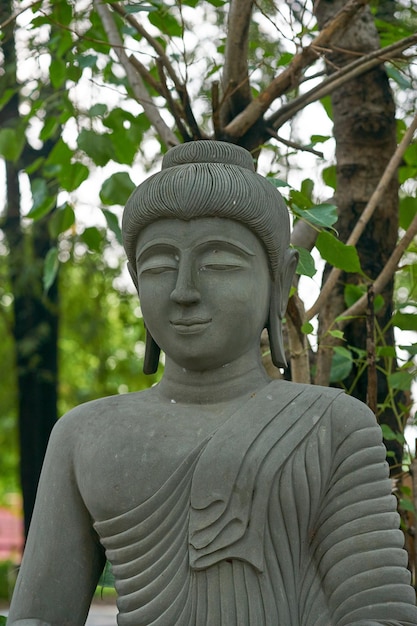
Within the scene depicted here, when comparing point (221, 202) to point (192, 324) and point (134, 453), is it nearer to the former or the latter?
point (192, 324)

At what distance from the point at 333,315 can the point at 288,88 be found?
4.00ft

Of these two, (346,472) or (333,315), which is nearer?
(346,472)

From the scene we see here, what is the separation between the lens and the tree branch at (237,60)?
4695mm

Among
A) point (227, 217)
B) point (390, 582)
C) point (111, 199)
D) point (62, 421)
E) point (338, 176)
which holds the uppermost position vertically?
point (338, 176)

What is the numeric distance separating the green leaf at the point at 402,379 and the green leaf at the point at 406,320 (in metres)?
0.19

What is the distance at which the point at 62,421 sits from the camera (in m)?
3.38

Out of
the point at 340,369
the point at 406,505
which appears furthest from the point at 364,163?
the point at 406,505

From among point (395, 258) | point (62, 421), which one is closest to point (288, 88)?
point (395, 258)

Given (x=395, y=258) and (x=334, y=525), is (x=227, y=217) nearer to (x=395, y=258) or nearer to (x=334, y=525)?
(x=334, y=525)

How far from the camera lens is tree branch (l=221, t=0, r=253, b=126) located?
470 cm

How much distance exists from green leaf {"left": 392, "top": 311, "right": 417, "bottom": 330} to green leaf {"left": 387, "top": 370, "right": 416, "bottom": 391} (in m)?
0.19

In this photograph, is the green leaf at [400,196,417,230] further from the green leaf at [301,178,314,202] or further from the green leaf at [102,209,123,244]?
the green leaf at [102,209,123,244]

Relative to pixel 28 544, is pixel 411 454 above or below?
above

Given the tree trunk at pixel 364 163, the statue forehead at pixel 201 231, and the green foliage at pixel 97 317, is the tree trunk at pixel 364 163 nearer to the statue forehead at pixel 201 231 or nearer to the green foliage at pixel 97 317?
the statue forehead at pixel 201 231
